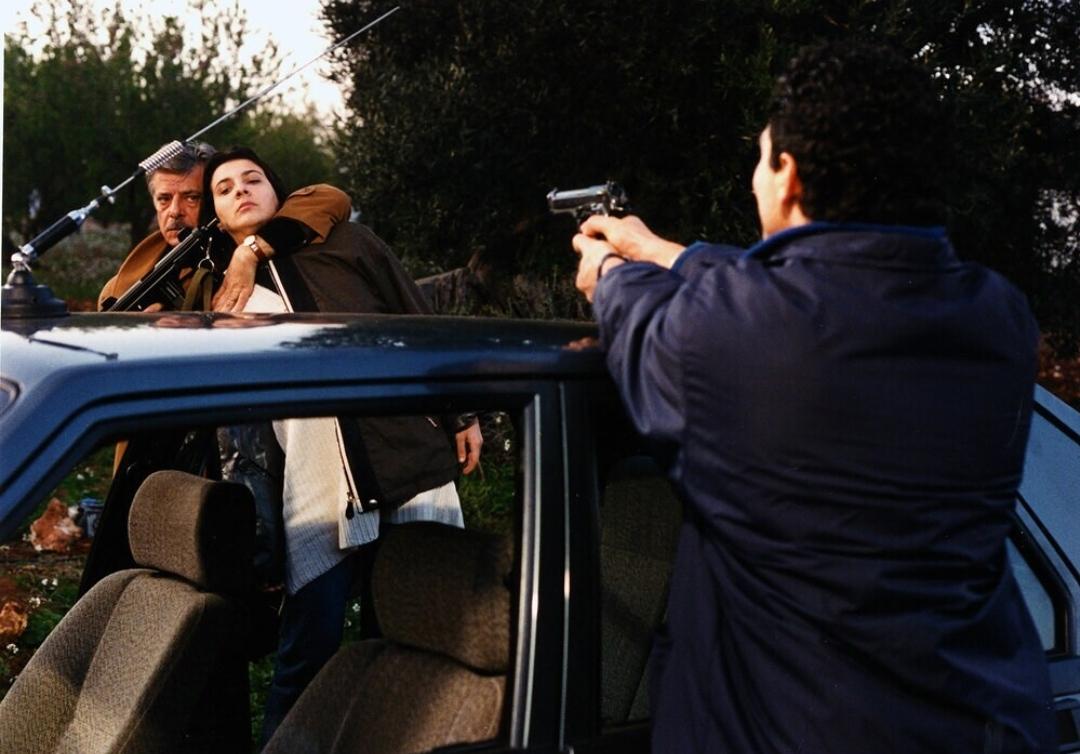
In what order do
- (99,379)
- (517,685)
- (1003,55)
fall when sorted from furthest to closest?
(1003,55) < (517,685) < (99,379)

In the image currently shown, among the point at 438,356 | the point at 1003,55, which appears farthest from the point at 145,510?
the point at 1003,55

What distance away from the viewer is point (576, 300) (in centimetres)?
857

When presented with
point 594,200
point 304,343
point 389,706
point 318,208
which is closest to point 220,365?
point 304,343

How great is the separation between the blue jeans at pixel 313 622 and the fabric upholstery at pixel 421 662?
1002mm

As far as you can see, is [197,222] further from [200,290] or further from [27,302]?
[27,302]

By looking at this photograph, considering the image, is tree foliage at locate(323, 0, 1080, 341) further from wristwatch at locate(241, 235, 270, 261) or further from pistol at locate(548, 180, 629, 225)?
pistol at locate(548, 180, 629, 225)

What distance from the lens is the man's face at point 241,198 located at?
3.95 m

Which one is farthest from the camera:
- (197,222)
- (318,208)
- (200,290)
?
(197,222)

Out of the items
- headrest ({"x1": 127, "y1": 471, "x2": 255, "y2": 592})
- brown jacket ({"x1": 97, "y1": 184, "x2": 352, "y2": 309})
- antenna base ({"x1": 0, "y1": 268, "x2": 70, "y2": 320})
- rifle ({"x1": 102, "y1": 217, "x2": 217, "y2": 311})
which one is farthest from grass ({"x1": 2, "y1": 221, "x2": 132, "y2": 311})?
antenna base ({"x1": 0, "y1": 268, "x2": 70, "y2": 320})

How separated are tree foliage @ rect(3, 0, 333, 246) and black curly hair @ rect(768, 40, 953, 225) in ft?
57.6

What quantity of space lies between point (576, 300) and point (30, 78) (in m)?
13.5

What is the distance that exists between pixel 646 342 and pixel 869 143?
0.42m

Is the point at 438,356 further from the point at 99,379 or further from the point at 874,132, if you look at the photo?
the point at 874,132

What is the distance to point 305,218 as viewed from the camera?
3.83 m
